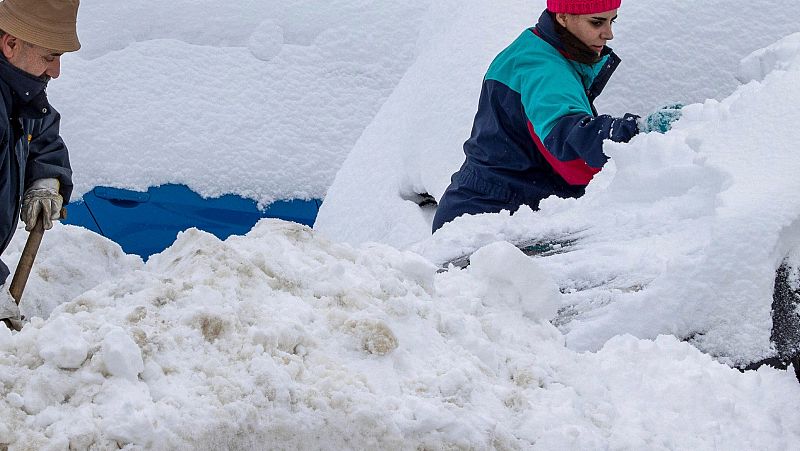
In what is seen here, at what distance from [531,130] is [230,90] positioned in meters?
1.57

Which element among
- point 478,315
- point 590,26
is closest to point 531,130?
point 590,26

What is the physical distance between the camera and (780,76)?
2.11 meters

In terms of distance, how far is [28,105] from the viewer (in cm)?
243

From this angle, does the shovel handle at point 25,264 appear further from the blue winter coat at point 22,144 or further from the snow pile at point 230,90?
the snow pile at point 230,90

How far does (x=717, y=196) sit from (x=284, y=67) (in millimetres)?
2321

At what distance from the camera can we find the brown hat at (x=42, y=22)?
2.30 meters

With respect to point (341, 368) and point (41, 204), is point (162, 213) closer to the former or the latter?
point (41, 204)

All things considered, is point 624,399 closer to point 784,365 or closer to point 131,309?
point 784,365

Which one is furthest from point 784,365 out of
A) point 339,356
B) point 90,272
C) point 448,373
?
point 90,272

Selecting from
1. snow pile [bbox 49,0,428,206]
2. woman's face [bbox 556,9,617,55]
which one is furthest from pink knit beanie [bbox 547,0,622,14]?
snow pile [bbox 49,0,428,206]

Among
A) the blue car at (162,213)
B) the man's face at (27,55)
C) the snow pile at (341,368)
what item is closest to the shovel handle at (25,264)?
the man's face at (27,55)

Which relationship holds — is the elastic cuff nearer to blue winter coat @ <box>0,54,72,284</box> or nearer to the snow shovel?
blue winter coat @ <box>0,54,72,284</box>

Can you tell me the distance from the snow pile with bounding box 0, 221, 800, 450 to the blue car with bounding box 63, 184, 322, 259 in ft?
6.30

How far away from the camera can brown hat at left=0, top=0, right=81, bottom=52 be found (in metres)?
2.30
